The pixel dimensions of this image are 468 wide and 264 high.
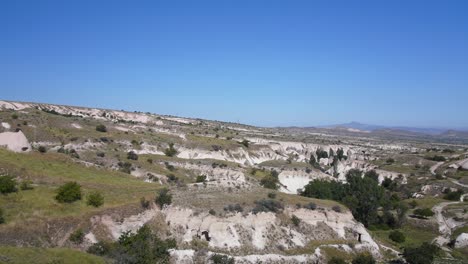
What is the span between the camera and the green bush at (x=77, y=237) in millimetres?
29891

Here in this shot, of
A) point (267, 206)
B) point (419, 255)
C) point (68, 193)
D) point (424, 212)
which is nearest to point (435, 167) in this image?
point (424, 212)

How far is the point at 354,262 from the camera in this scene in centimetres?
3569

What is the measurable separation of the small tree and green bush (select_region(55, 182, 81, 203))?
3.24 metres

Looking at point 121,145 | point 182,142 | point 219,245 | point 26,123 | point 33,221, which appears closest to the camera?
point 33,221

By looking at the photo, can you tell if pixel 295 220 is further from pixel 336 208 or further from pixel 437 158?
pixel 437 158

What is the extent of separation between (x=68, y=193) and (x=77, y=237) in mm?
4265

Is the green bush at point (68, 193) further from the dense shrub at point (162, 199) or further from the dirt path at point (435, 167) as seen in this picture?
the dirt path at point (435, 167)

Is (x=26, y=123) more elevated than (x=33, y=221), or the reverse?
(x=26, y=123)

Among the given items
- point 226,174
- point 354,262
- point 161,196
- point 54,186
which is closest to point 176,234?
point 161,196

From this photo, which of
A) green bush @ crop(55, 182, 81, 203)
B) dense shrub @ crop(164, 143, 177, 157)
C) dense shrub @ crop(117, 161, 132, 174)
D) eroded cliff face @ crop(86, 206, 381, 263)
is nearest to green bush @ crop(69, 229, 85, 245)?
eroded cliff face @ crop(86, 206, 381, 263)

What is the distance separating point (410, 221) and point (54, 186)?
47.9 meters

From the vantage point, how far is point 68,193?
107 ft

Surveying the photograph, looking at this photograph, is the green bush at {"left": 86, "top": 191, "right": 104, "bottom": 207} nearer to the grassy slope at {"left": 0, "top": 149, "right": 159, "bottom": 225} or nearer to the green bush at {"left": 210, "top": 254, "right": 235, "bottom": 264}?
the grassy slope at {"left": 0, "top": 149, "right": 159, "bottom": 225}

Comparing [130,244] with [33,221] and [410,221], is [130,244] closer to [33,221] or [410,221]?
[33,221]
